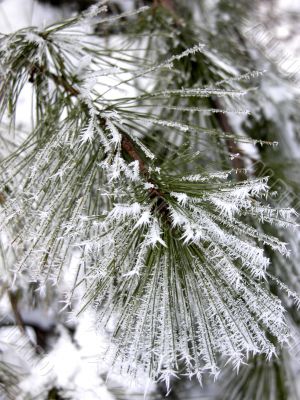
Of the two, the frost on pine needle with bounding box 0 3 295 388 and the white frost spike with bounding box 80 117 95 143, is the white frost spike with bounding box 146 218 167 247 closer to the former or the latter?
the frost on pine needle with bounding box 0 3 295 388

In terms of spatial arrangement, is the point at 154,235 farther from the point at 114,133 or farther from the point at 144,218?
the point at 114,133

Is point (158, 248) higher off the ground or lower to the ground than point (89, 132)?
lower

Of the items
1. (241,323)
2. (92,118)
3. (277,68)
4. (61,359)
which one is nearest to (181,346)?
(241,323)

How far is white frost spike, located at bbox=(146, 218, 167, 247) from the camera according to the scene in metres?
0.39

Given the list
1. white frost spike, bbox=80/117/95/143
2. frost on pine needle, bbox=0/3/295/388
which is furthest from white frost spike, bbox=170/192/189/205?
white frost spike, bbox=80/117/95/143

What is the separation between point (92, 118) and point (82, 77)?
130mm

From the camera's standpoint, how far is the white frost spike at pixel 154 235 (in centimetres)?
39

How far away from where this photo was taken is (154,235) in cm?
39

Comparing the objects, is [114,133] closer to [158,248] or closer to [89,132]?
[89,132]

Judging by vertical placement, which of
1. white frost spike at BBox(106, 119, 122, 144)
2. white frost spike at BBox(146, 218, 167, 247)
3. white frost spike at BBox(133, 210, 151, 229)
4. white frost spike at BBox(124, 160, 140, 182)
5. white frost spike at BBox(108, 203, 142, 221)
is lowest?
white frost spike at BBox(146, 218, 167, 247)

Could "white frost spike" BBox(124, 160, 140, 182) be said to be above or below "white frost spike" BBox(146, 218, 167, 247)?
above

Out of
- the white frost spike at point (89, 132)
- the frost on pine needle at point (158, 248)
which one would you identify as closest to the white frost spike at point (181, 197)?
the frost on pine needle at point (158, 248)

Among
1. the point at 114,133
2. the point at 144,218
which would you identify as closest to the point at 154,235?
the point at 144,218

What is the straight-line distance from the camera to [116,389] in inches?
34.3
